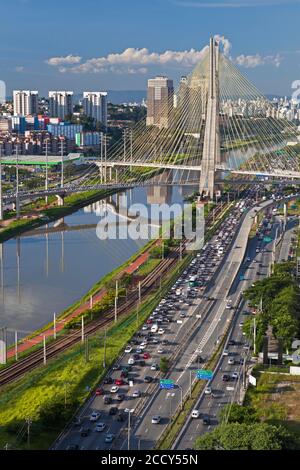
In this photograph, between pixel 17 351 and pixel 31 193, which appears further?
pixel 31 193

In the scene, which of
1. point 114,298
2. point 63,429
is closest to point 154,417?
point 63,429

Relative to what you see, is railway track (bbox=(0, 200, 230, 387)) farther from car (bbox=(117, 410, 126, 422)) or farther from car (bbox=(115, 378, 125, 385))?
car (bbox=(117, 410, 126, 422))

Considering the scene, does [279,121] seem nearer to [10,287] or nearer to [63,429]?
[10,287]

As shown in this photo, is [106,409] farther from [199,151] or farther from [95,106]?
[95,106]

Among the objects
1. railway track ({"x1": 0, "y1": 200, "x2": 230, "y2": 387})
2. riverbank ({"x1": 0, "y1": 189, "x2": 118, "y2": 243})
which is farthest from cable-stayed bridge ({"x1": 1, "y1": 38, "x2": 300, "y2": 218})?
railway track ({"x1": 0, "y1": 200, "x2": 230, "y2": 387})

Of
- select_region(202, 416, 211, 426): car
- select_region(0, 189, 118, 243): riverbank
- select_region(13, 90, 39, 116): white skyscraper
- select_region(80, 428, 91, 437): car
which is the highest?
select_region(13, 90, 39, 116): white skyscraper

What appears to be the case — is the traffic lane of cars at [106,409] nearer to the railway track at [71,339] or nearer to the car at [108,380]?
the car at [108,380]

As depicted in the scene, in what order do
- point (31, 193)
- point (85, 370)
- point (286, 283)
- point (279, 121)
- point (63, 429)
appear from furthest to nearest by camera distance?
point (279, 121)
point (31, 193)
point (286, 283)
point (85, 370)
point (63, 429)
